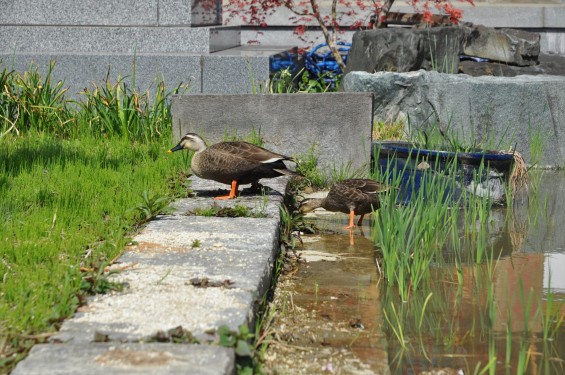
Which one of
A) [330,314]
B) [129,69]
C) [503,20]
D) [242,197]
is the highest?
[503,20]

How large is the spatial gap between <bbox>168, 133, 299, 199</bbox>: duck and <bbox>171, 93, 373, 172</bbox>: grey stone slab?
A: 127cm

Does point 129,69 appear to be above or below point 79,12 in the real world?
below

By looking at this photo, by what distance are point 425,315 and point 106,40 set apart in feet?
21.3

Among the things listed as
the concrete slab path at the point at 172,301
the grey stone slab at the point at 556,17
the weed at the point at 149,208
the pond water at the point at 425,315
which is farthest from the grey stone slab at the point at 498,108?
the grey stone slab at the point at 556,17

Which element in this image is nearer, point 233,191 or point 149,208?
→ point 149,208

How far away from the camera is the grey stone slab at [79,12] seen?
10.1 metres

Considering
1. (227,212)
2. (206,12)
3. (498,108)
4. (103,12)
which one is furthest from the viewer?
(206,12)

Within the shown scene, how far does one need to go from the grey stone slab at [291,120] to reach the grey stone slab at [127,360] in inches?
176

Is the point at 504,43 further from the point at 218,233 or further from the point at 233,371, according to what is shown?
the point at 233,371

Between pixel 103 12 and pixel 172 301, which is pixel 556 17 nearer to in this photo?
pixel 103 12

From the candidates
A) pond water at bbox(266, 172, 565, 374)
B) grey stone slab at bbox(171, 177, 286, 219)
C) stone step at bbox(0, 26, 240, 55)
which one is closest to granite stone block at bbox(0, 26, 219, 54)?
stone step at bbox(0, 26, 240, 55)

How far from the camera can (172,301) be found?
12.5ft

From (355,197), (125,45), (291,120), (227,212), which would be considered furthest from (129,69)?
(227,212)

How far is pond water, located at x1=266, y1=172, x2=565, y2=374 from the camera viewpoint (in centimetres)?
389
